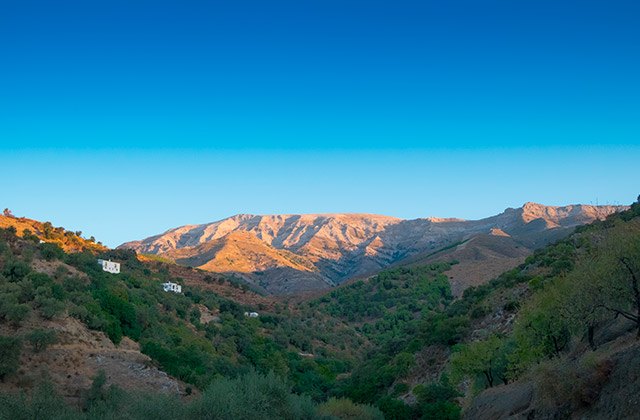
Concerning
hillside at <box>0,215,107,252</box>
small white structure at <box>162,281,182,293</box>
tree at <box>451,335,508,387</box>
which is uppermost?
hillside at <box>0,215,107,252</box>

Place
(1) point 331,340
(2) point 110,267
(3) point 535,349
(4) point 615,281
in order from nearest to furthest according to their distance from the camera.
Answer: (4) point 615,281, (3) point 535,349, (2) point 110,267, (1) point 331,340

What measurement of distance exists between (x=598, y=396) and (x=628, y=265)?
6730 mm

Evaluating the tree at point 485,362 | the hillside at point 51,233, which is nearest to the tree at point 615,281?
the tree at point 485,362

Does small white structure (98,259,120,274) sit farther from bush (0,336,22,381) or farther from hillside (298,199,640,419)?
bush (0,336,22,381)

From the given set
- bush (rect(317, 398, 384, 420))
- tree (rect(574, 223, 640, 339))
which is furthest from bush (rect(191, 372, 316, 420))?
tree (rect(574, 223, 640, 339))

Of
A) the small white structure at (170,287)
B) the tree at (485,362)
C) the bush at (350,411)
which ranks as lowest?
the bush at (350,411)

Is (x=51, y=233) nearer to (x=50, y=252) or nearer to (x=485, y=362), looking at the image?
(x=50, y=252)

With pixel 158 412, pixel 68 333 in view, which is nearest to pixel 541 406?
pixel 158 412

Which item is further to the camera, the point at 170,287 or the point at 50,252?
the point at 170,287

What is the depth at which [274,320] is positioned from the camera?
80750 millimetres

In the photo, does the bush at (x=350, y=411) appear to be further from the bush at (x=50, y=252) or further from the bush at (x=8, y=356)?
the bush at (x=50, y=252)

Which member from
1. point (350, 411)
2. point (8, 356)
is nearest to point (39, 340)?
point (8, 356)

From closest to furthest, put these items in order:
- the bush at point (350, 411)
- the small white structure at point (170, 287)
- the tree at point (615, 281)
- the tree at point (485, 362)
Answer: the tree at point (615, 281) → the tree at point (485, 362) → the bush at point (350, 411) → the small white structure at point (170, 287)

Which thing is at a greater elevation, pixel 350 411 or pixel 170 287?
pixel 170 287
